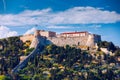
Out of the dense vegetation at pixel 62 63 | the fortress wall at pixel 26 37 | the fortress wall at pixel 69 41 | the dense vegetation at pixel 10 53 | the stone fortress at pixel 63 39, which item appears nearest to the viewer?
the dense vegetation at pixel 62 63

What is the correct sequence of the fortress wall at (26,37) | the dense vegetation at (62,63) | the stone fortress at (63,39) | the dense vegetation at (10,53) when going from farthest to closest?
the fortress wall at (26,37)
the stone fortress at (63,39)
the dense vegetation at (10,53)
the dense vegetation at (62,63)

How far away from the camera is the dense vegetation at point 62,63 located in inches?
1969

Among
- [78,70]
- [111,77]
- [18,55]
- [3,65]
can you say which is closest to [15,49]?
[18,55]

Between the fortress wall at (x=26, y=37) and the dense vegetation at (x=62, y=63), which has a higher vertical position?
the fortress wall at (x=26, y=37)

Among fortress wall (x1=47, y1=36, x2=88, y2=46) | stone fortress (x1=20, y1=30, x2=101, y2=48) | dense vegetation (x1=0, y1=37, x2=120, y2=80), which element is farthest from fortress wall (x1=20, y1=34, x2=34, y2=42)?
fortress wall (x1=47, y1=36, x2=88, y2=46)

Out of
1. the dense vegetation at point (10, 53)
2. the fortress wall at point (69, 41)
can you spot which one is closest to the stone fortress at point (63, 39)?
the fortress wall at point (69, 41)

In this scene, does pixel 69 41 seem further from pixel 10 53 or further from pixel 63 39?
pixel 10 53

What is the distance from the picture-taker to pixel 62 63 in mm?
54031

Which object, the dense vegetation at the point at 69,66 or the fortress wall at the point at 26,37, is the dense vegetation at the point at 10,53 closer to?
the fortress wall at the point at 26,37

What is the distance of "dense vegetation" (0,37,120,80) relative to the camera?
5002cm

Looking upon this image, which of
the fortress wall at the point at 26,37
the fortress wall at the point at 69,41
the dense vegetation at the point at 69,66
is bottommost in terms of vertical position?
the dense vegetation at the point at 69,66

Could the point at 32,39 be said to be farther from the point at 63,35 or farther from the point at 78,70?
the point at 78,70

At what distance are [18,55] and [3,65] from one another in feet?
12.9

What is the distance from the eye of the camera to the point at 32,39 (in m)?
61.0
